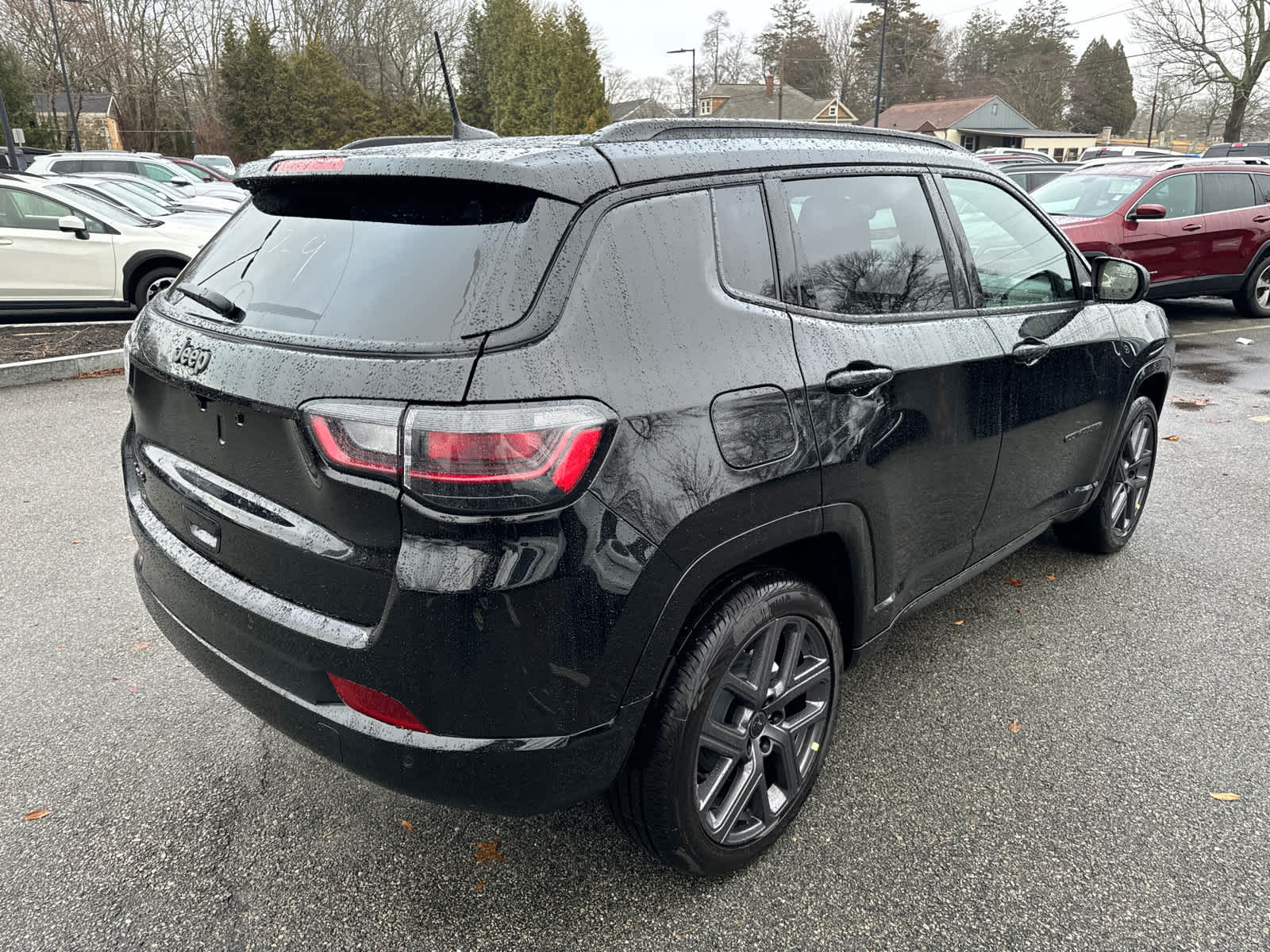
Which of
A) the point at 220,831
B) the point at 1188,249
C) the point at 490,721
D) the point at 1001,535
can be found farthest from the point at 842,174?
the point at 1188,249

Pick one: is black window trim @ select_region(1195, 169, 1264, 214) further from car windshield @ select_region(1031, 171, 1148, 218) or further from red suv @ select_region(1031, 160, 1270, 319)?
car windshield @ select_region(1031, 171, 1148, 218)

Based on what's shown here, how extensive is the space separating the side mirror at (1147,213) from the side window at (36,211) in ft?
36.7

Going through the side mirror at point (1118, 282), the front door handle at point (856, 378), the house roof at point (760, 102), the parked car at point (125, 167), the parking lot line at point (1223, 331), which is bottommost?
the parking lot line at point (1223, 331)

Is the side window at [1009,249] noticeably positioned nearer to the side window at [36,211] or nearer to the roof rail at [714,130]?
the roof rail at [714,130]

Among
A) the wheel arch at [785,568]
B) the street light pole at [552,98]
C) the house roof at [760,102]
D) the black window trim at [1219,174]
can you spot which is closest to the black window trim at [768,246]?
the wheel arch at [785,568]

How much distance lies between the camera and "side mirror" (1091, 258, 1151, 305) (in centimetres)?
345

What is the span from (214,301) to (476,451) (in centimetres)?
101

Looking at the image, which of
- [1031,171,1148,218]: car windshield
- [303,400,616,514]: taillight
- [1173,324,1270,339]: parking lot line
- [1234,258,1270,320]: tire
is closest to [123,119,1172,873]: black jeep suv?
[303,400,616,514]: taillight

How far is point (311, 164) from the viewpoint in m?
2.08

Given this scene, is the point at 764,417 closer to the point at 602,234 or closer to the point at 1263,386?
the point at 602,234

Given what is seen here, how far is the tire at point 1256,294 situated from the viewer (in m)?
10.6

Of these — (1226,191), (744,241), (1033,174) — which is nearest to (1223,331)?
(1226,191)

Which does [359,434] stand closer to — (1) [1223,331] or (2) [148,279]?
(2) [148,279]

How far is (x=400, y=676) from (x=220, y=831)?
1097 millimetres
